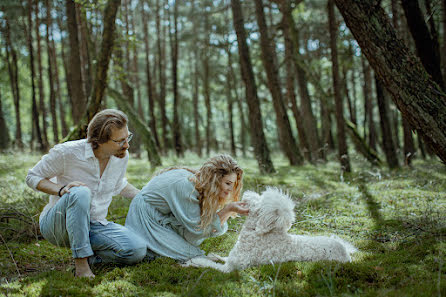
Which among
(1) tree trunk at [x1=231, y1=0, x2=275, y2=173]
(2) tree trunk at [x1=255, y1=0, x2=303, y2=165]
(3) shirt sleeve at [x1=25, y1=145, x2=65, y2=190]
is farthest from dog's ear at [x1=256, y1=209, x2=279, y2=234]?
(2) tree trunk at [x1=255, y1=0, x2=303, y2=165]

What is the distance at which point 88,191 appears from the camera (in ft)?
13.0

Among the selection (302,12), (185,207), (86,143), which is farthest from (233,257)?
(302,12)

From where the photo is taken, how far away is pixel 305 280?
3.54m

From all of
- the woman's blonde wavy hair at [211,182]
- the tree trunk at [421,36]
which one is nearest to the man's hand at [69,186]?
the woman's blonde wavy hair at [211,182]

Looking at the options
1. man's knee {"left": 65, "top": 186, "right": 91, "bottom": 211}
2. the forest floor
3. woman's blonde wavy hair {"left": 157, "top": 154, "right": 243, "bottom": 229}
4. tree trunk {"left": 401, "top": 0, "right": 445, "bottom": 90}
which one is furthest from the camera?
tree trunk {"left": 401, "top": 0, "right": 445, "bottom": 90}

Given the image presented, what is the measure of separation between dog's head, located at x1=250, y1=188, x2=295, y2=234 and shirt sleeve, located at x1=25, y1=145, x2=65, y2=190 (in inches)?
88.1

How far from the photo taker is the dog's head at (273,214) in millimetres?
4031

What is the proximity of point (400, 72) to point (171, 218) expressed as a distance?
3522mm

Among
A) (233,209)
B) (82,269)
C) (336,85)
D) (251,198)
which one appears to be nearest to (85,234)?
(82,269)

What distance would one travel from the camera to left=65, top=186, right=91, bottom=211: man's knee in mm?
3855

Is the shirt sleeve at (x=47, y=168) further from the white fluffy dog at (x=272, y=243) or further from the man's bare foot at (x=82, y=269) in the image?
the white fluffy dog at (x=272, y=243)

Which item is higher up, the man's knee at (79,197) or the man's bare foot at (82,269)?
the man's knee at (79,197)

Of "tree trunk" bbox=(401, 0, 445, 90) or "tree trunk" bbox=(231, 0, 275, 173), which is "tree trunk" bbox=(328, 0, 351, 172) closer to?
"tree trunk" bbox=(231, 0, 275, 173)

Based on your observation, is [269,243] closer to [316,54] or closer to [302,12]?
[302,12]
